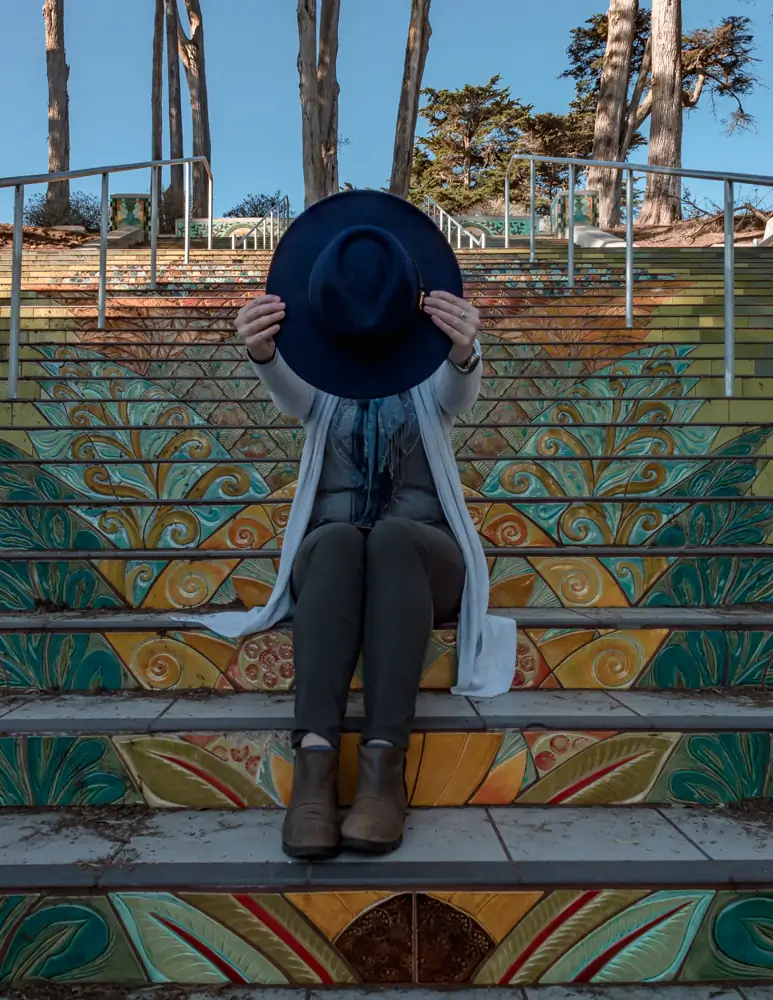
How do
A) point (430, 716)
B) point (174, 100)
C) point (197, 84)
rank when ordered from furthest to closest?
point (174, 100)
point (197, 84)
point (430, 716)

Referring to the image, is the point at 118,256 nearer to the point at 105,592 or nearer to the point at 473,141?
the point at 105,592

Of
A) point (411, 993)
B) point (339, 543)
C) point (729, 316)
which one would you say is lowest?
point (411, 993)

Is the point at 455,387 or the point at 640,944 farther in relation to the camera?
the point at 455,387

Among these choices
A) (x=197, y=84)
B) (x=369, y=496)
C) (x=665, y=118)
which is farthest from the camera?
(x=197, y=84)

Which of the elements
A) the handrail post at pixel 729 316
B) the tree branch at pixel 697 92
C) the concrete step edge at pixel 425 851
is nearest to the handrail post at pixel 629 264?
the handrail post at pixel 729 316

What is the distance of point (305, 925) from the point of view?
131cm

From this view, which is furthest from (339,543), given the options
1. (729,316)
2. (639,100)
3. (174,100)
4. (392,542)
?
(639,100)

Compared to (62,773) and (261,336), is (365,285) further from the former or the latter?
(62,773)

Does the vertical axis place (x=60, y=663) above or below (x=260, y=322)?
below

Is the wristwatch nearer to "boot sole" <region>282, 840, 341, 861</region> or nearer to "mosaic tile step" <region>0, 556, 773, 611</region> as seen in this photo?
"mosaic tile step" <region>0, 556, 773, 611</region>

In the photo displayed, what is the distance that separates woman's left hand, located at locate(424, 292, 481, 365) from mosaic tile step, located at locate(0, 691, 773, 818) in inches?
29.0

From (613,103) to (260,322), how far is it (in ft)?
38.9

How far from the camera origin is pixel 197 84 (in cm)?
1606

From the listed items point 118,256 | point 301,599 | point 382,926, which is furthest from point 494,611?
point 118,256
